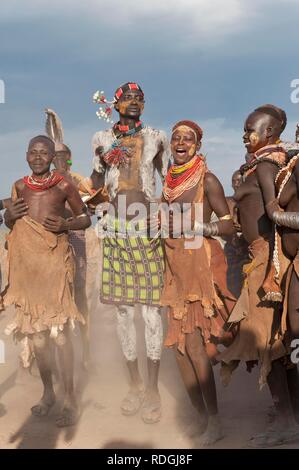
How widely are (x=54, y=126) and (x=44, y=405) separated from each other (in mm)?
3984

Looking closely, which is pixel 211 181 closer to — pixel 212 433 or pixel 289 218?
pixel 289 218

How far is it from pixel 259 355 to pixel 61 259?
1989 millimetres

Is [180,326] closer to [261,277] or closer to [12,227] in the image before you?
[261,277]

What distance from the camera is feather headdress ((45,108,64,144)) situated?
7.97 metres

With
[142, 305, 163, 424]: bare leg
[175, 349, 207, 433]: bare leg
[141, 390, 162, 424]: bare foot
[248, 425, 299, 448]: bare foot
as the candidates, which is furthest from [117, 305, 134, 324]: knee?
[248, 425, 299, 448]: bare foot

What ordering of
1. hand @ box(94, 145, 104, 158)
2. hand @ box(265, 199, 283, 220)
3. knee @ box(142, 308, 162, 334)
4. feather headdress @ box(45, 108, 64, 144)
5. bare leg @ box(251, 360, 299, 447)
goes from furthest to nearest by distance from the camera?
feather headdress @ box(45, 108, 64, 144), hand @ box(94, 145, 104, 158), knee @ box(142, 308, 162, 334), bare leg @ box(251, 360, 299, 447), hand @ box(265, 199, 283, 220)

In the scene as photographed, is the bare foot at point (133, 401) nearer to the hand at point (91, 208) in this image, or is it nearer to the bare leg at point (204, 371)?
the bare leg at point (204, 371)

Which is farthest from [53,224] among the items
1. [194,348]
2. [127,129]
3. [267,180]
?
[267,180]

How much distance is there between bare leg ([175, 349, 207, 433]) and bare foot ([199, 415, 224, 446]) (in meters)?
0.16

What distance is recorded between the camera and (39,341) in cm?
538

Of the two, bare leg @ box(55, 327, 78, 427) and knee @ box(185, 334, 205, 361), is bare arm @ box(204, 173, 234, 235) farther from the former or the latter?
bare leg @ box(55, 327, 78, 427)

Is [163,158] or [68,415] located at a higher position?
[163,158]

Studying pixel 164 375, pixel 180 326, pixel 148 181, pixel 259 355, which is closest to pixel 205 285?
pixel 180 326

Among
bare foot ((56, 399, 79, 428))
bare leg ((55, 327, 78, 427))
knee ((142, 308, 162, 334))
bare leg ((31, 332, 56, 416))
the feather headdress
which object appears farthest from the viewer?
the feather headdress
